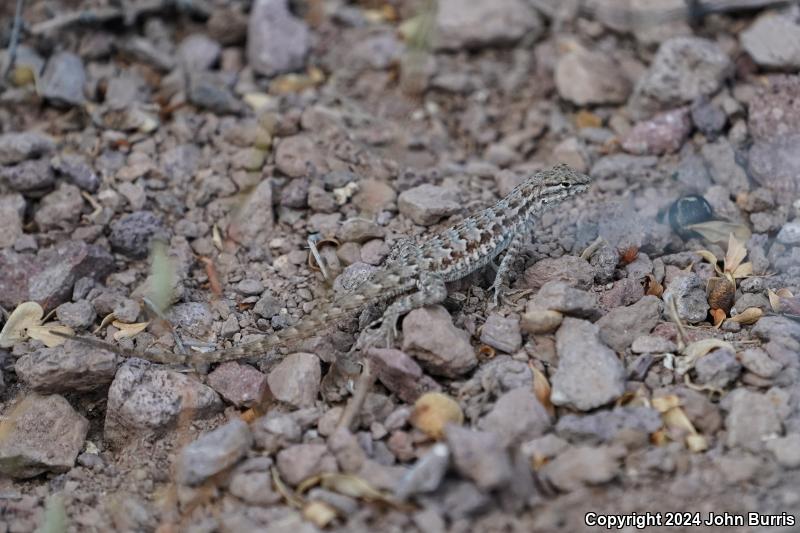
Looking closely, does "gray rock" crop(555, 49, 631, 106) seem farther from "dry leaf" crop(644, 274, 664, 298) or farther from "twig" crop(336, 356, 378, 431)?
"twig" crop(336, 356, 378, 431)

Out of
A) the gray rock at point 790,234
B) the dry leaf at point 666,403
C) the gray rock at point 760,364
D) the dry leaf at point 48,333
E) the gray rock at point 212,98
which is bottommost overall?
the dry leaf at point 48,333

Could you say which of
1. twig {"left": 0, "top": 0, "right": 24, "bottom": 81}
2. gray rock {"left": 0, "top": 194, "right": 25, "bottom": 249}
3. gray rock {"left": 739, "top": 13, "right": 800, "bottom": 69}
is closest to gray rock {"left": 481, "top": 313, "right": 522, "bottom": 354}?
gray rock {"left": 0, "top": 194, "right": 25, "bottom": 249}

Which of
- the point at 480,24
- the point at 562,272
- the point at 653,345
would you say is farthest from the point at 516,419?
the point at 480,24

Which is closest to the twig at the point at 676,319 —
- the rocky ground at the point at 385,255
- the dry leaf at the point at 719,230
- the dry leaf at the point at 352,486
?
the rocky ground at the point at 385,255

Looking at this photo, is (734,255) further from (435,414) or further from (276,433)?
(276,433)

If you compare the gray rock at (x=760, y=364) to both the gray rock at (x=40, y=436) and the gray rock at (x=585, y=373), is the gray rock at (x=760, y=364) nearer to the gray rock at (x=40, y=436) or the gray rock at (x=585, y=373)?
the gray rock at (x=585, y=373)

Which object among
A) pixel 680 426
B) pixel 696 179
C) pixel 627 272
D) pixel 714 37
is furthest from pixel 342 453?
pixel 714 37
